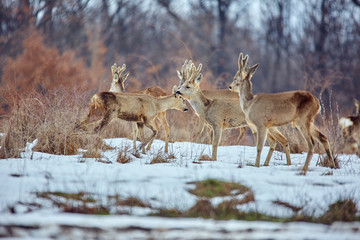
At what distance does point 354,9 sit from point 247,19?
1031 cm

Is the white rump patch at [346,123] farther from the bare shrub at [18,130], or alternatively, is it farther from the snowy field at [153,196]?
the bare shrub at [18,130]

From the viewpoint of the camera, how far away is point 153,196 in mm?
5738

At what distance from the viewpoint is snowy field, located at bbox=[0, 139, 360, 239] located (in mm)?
4441

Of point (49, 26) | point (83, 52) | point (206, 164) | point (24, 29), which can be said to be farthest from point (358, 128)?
point (83, 52)

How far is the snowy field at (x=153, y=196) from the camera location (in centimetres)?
444

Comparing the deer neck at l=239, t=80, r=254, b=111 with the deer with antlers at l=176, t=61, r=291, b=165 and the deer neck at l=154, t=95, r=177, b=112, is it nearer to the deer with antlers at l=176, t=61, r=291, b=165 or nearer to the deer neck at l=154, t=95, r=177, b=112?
the deer with antlers at l=176, t=61, r=291, b=165

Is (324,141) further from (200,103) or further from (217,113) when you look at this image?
(200,103)

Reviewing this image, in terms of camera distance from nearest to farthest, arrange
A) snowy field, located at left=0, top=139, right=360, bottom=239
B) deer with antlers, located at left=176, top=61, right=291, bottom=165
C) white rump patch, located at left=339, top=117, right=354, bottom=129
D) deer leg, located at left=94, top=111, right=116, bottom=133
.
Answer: snowy field, located at left=0, top=139, right=360, bottom=239 → deer with antlers, located at left=176, top=61, right=291, bottom=165 → deer leg, located at left=94, top=111, right=116, bottom=133 → white rump patch, located at left=339, top=117, right=354, bottom=129

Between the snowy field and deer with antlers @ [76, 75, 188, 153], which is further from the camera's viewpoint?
deer with antlers @ [76, 75, 188, 153]

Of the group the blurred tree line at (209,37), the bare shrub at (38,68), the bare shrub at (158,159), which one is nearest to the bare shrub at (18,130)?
the bare shrub at (158,159)

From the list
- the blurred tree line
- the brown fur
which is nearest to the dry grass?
the brown fur

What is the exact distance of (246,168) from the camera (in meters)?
7.64

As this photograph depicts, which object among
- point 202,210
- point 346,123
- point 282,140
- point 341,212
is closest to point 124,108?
point 282,140

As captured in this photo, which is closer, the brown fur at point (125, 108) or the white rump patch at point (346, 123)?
the brown fur at point (125, 108)
